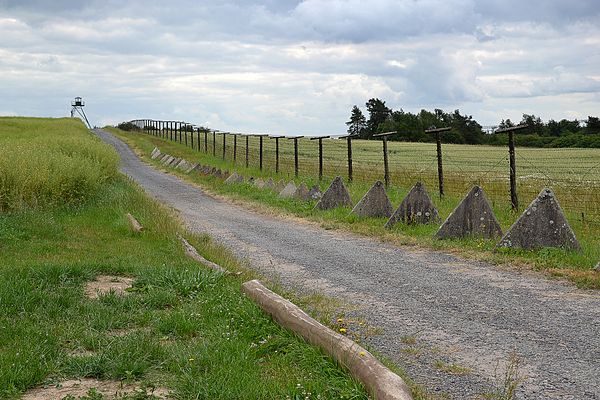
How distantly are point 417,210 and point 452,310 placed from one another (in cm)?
564

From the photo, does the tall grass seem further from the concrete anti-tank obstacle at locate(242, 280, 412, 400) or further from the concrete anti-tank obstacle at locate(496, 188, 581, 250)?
the concrete anti-tank obstacle at locate(496, 188, 581, 250)

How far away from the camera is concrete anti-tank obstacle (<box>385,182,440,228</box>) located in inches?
500

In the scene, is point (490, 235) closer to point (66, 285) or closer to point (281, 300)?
point (281, 300)

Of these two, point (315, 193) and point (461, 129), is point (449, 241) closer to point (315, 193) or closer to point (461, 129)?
point (315, 193)

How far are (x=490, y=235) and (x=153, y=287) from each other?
598cm

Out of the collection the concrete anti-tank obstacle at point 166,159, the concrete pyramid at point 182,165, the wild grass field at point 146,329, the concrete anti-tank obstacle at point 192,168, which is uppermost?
the concrete anti-tank obstacle at point 166,159

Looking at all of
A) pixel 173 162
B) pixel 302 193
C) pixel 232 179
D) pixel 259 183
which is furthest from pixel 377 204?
pixel 173 162

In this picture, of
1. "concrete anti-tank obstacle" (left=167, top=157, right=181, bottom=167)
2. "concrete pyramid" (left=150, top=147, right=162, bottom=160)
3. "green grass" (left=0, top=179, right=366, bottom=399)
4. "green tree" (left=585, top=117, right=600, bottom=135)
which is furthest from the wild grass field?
"concrete pyramid" (left=150, top=147, right=162, bottom=160)

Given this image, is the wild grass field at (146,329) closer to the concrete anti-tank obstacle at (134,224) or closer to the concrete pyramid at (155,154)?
the concrete anti-tank obstacle at (134,224)

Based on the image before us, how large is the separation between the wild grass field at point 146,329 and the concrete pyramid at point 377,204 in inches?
173

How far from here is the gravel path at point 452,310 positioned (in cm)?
519

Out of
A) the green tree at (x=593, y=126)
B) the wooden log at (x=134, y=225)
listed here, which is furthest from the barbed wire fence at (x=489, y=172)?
the wooden log at (x=134, y=225)

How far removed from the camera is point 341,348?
493 centimetres

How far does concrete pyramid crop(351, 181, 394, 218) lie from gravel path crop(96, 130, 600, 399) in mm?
1573
